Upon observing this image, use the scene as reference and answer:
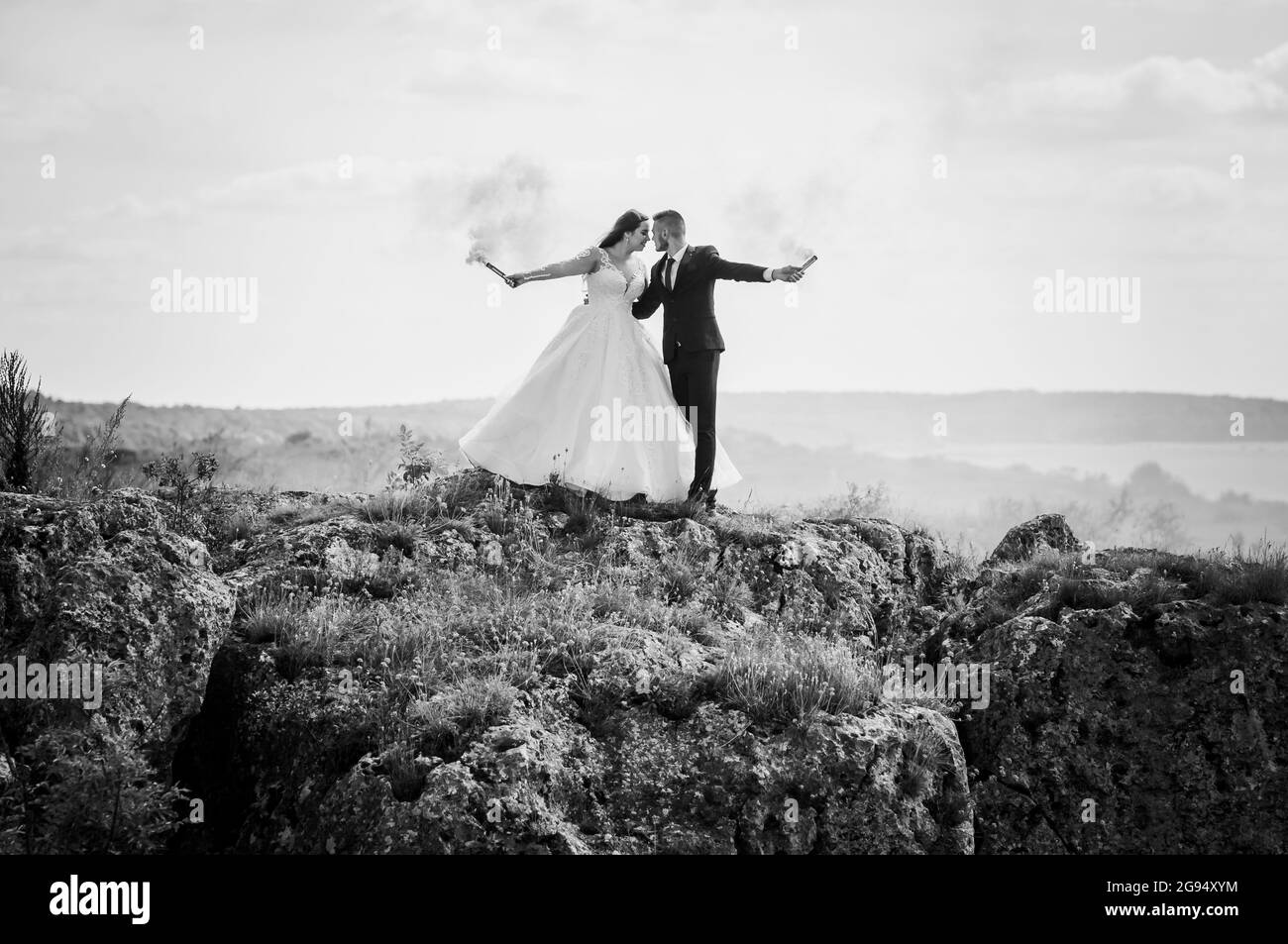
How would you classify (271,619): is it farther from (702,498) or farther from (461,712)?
(702,498)

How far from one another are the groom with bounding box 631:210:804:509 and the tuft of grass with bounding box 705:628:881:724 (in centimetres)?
383

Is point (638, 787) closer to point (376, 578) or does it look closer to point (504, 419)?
point (376, 578)

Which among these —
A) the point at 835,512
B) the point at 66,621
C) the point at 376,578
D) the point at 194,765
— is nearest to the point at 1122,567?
the point at 835,512

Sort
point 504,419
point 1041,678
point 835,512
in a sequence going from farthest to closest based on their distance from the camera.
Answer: point 835,512
point 504,419
point 1041,678

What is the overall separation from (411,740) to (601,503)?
15.5 feet

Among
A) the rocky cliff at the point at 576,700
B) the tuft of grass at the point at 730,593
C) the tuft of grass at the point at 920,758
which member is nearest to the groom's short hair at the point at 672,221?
the rocky cliff at the point at 576,700

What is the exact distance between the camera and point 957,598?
1434 centimetres

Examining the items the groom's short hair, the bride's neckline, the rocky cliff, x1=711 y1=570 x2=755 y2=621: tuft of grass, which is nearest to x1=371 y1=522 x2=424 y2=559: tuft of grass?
the rocky cliff

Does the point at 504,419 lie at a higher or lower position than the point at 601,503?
higher

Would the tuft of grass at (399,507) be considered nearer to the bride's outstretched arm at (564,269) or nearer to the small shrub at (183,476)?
the small shrub at (183,476)

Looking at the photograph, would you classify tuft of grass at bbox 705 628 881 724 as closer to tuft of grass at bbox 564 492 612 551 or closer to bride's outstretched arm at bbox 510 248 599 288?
tuft of grass at bbox 564 492 612 551

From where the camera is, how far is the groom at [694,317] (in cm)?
1380

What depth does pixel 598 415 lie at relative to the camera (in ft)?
45.5
